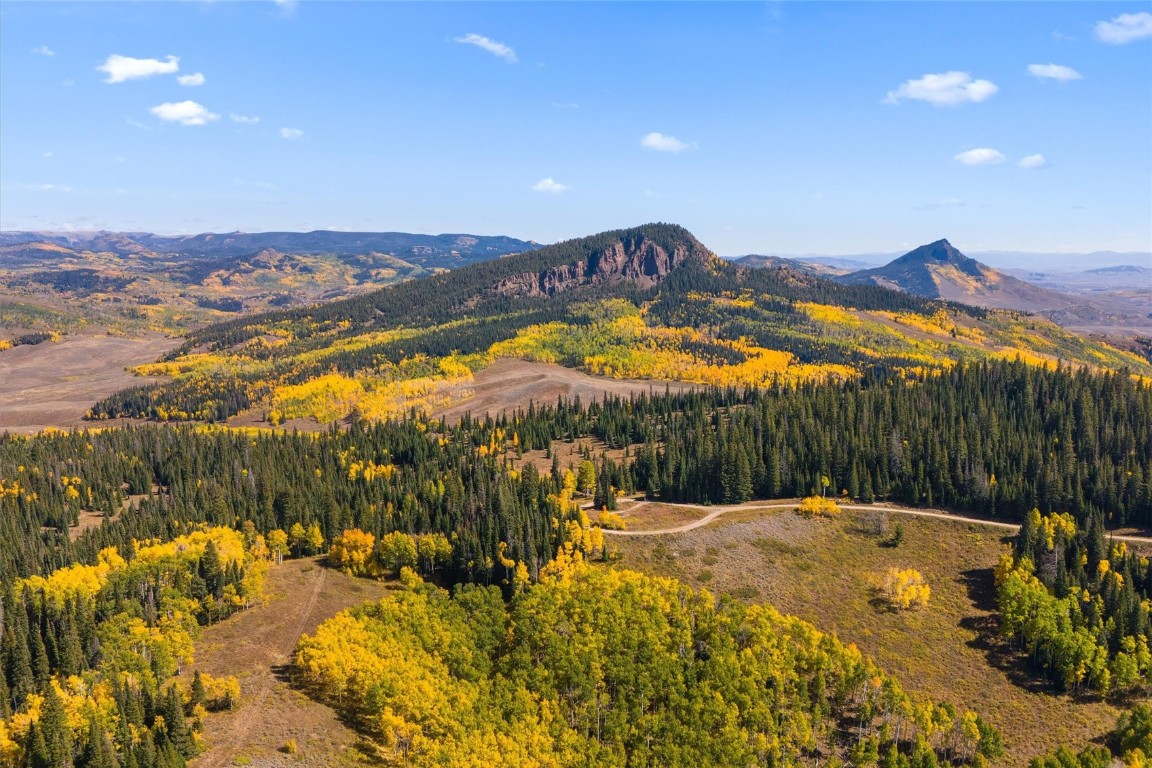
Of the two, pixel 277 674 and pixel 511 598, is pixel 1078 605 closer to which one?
pixel 511 598

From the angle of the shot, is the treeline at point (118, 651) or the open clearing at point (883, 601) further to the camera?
the open clearing at point (883, 601)

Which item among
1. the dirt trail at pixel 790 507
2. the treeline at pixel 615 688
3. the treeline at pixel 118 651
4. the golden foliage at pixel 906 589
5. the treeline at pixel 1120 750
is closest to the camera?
the treeline at pixel 118 651

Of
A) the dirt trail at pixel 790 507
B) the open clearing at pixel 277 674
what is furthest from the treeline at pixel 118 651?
the dirt trail at pixel 790 507

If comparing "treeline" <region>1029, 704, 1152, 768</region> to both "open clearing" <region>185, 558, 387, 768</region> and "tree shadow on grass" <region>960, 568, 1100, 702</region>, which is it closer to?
"tree shadow on grass" <region>960, 568, 1100, 702</region>

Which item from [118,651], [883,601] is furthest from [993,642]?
[118,651]

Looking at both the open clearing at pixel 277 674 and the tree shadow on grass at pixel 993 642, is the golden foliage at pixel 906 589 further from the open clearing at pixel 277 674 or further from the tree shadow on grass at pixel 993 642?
the open clearing at pixel 277 674

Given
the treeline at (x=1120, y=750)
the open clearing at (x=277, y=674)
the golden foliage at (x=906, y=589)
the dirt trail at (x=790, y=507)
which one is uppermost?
the dirt trail at (x=790, y=507)
